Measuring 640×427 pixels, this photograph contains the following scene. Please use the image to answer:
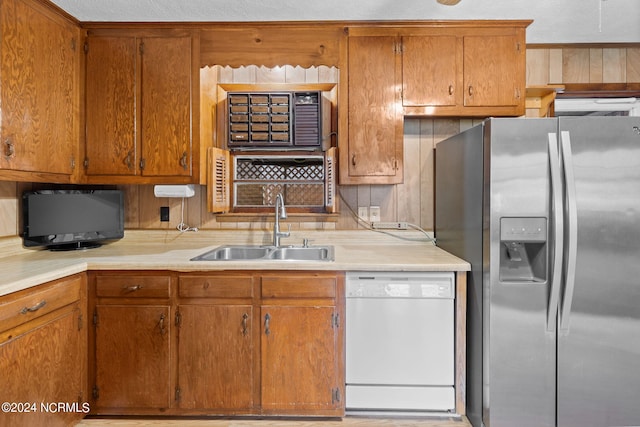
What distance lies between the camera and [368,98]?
2.45 m

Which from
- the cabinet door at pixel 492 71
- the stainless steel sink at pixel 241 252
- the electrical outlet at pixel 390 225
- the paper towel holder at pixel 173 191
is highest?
the cabinet door at pixel 492 71

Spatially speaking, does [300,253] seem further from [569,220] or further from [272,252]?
[569,220]

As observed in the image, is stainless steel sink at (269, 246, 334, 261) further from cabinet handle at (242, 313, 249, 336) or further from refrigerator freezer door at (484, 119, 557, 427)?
refrigerator freezer door at (484, 119, 557, 427)

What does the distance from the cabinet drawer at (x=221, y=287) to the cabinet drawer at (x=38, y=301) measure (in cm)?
57

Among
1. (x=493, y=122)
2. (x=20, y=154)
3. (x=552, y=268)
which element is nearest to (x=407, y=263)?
(x=552, y=268)

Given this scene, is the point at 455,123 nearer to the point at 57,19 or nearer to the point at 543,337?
the point at 543,337

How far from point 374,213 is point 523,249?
1088 mm

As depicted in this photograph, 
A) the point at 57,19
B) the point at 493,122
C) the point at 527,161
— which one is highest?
the point at 57,19

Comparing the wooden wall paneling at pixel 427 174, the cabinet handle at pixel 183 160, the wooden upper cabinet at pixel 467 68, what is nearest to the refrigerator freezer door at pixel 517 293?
the wooden upper cabinet at pixel 467 68

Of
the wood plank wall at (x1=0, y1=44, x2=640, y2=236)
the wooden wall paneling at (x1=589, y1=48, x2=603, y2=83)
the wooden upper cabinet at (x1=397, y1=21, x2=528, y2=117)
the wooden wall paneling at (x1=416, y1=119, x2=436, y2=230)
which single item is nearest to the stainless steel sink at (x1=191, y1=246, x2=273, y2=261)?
the wood plank wall at (x1=0, y1=44, x2=640, y2=236)

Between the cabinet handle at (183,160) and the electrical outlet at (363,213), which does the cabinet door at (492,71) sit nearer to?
the electrical outlet at (363,213)

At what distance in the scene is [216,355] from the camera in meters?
2.04

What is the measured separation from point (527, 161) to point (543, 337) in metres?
0.85

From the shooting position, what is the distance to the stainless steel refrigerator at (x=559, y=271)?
1.76 meters
